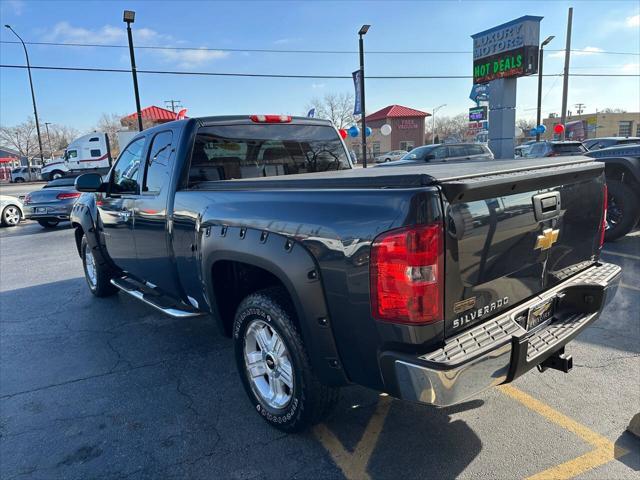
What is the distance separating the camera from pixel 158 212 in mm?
3711

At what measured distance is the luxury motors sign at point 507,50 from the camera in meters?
15.1

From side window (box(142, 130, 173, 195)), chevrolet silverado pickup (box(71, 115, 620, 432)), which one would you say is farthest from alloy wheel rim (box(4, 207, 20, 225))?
chevrolet silverado pickup (box(71, 115, 620, 432))

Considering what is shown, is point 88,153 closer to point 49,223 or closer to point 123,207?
point 49,223

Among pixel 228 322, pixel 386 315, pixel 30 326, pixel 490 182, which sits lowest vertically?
pixel 30 326

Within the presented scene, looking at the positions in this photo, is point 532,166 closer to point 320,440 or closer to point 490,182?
point 490,182

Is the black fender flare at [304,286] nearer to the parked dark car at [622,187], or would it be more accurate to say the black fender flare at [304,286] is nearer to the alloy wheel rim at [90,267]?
the alloy wheel rim at [90,267]

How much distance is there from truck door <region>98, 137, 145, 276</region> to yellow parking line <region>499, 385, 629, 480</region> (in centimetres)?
365

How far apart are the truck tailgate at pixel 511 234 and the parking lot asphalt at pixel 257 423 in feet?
2.98

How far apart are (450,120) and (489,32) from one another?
99.7 meters

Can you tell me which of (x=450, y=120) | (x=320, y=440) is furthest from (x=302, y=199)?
(x=450, y=120)

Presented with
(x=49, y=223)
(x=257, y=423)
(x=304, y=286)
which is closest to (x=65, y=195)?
(x=49, y=223)

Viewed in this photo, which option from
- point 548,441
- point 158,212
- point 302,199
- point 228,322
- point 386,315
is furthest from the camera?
point 158,212

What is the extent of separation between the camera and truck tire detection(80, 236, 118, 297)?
5461mm

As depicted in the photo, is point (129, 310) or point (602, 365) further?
point (129, 310)
